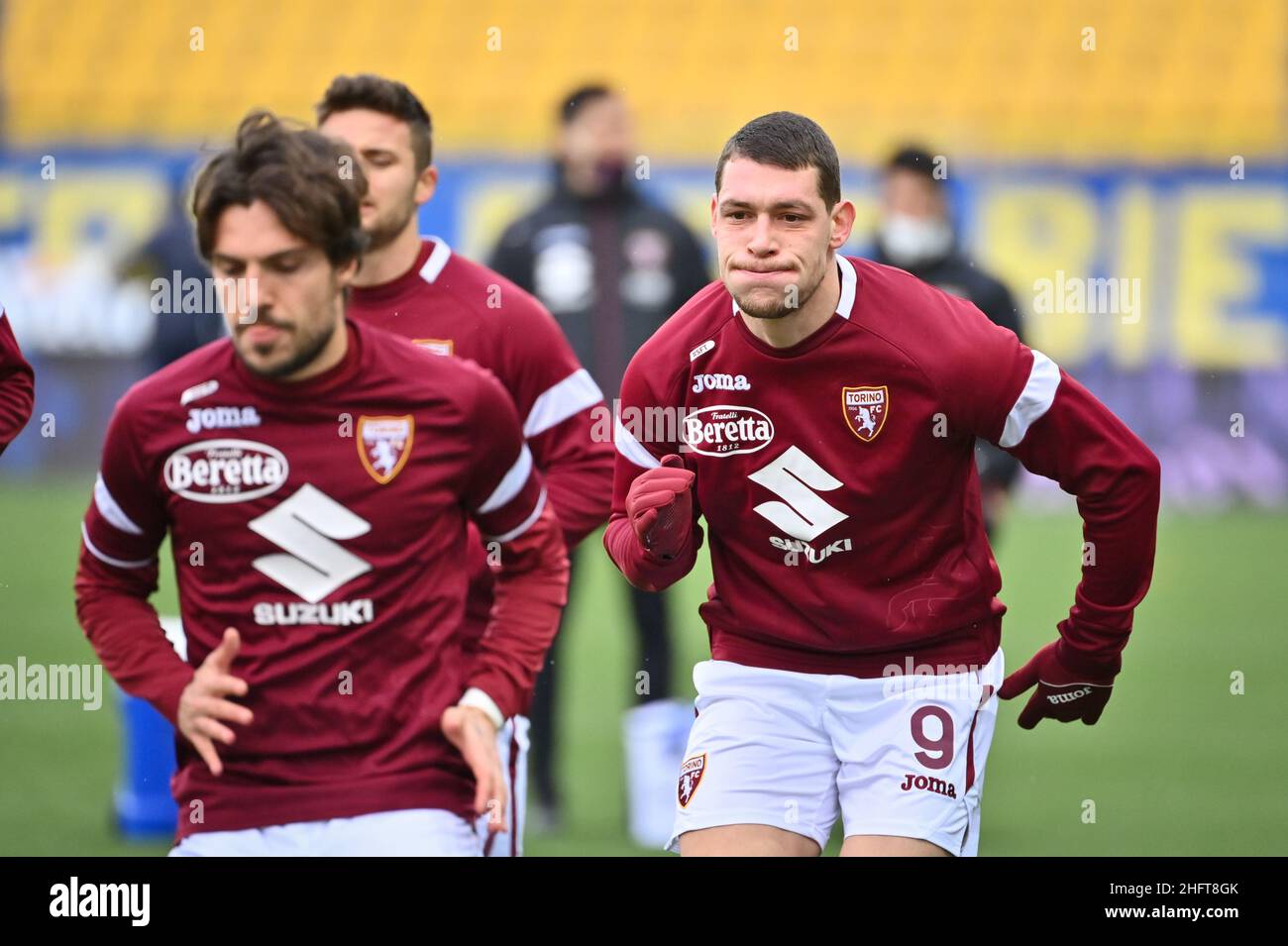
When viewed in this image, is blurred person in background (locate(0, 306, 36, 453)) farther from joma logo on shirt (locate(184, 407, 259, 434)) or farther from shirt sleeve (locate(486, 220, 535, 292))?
shirt sleeve (locate(486, 220, 535, 292))

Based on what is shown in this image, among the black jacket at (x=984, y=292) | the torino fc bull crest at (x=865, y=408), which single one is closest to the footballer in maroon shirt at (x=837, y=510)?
the torino fc bull crest at (x=865, y=408)

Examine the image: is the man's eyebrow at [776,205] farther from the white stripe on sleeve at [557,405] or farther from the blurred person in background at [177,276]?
the blurred person in background at [177,276]

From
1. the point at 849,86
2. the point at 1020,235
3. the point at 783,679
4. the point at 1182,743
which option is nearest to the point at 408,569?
the point at 783,679

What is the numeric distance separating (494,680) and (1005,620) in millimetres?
7608

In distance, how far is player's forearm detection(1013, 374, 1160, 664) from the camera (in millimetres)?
4184

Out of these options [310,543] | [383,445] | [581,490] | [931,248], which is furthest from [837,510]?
[931,248]

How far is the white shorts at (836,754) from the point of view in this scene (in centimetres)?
416

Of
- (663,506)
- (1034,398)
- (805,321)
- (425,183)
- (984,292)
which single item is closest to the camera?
(663,506)

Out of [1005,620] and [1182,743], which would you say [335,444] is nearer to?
[1182,743]

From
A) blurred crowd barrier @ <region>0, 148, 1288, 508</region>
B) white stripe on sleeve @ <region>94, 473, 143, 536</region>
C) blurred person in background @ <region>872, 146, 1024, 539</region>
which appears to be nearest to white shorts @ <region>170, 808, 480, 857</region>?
white stripe on sleeve @ <region>94, 473, 143, 536</region>

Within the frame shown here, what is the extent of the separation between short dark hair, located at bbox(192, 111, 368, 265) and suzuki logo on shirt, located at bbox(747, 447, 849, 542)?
3.90 ft

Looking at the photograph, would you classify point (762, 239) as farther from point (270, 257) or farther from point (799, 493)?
point (270, 257)

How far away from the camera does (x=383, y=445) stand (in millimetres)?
3635

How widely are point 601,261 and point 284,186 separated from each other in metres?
4.03
